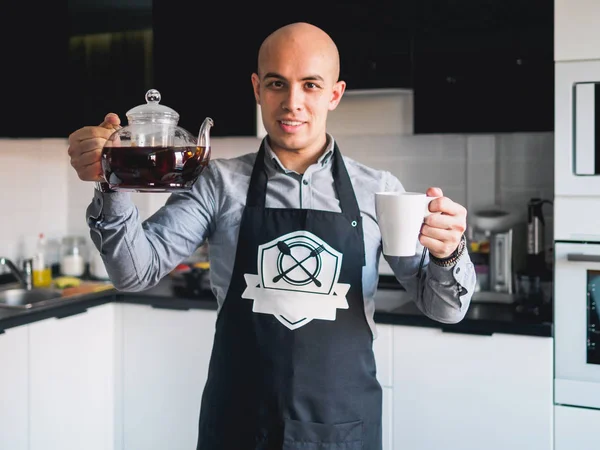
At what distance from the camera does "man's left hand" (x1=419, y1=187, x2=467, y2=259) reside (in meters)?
1.35

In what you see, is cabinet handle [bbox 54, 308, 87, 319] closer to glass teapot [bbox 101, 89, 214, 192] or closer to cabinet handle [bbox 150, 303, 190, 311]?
cabinet handle [bbox 150, 303, 190, 311]

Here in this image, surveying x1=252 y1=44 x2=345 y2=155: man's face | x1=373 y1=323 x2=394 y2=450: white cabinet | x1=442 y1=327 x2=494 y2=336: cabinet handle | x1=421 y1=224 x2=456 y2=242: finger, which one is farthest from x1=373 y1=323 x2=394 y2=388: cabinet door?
x1=421 y1=224 x2=456 y2=242: finger

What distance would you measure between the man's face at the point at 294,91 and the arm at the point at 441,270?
26 cm

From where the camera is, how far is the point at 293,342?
1685mm

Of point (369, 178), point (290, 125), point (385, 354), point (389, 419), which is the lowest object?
point (389, 419)

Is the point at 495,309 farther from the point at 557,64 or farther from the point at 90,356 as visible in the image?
the point at 90,356

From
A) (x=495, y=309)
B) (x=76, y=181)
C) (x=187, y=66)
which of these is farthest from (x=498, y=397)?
(x=76, y=181)

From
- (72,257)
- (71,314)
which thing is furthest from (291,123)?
(72,257)

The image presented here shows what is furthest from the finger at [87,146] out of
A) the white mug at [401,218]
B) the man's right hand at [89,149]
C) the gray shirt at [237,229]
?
the white mug at [401,218]

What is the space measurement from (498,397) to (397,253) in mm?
1507

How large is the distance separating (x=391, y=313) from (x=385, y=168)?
867mm

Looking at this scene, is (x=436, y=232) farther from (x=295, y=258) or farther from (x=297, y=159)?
(x=297, y=159)

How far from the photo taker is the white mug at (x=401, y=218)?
1.28m

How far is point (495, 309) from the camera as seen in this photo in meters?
2.86
